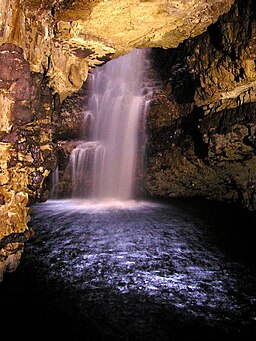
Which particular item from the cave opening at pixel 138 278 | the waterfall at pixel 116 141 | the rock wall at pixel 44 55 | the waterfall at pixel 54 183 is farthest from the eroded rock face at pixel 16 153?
the waterfall at pixel 54 183

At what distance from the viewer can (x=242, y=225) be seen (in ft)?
26.3

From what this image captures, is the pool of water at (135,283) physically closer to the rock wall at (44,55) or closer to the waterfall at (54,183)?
the rock wall at (44,55)

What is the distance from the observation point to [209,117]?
362 inches

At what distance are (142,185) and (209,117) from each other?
5.35 m

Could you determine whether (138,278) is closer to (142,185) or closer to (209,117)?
(209,117)

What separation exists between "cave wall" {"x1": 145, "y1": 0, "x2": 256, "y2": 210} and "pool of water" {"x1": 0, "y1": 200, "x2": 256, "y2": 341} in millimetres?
2979

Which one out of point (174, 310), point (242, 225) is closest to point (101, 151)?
point (242, 225)

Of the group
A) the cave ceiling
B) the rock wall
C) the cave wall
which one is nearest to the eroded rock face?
the rock wall

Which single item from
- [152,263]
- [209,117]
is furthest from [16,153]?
[209,117]

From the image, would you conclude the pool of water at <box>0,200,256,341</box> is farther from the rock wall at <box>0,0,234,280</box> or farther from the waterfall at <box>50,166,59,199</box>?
the waterfall at <box>50,166,59,199</box>

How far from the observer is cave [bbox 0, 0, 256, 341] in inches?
142

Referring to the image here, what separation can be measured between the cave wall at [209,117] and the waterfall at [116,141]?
0.92m

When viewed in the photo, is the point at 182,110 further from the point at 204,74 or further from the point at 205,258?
the point at 205,258

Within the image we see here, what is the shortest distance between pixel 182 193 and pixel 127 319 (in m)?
9.35
